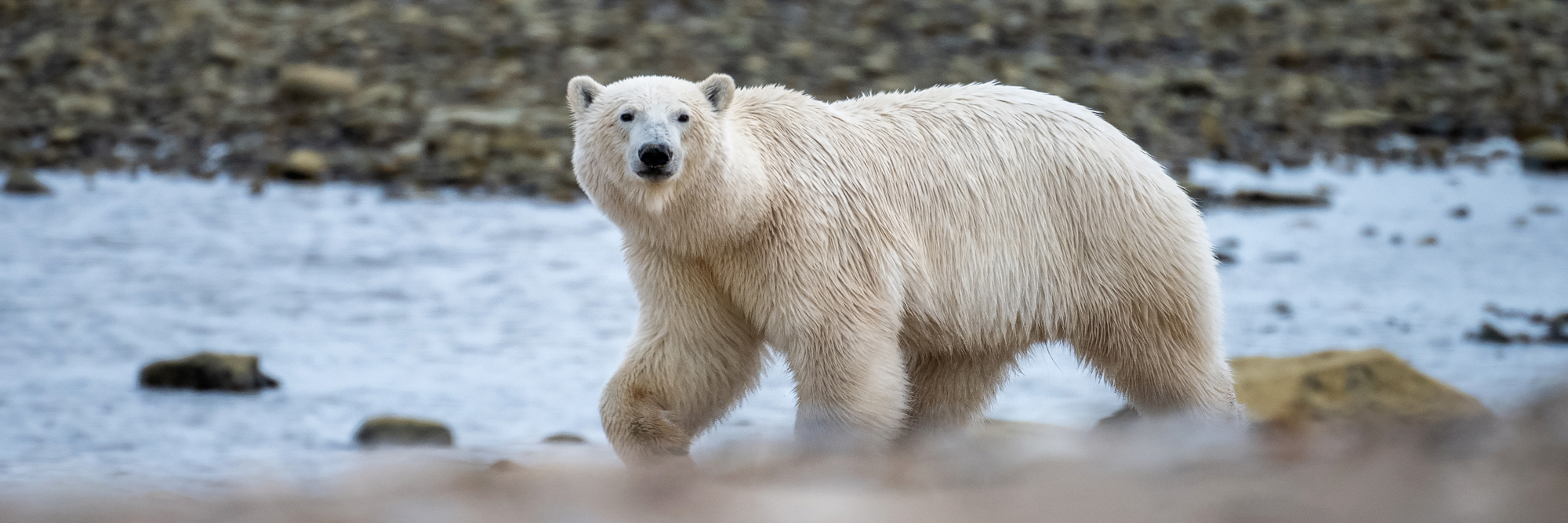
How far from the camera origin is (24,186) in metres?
11.7

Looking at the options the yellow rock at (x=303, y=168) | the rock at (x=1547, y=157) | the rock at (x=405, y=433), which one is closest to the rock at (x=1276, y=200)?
the rock at (x=1547, y=157)

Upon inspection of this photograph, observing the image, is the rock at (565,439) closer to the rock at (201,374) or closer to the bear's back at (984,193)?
the rock at (201,374)

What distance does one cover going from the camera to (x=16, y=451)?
5902mm

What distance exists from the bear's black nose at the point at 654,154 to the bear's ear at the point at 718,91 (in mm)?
320

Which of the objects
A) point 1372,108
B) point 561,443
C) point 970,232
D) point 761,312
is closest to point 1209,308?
point 970,232

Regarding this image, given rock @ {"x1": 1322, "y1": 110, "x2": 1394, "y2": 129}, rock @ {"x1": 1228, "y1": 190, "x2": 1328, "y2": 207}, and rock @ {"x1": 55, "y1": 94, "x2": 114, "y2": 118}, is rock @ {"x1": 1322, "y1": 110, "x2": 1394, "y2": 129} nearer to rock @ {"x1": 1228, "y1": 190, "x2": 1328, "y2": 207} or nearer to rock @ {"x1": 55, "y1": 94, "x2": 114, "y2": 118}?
rock @ {"x1": 1228, "y1": 190, "x2": 1328, "y2": 207}

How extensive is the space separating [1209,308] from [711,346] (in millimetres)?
1553

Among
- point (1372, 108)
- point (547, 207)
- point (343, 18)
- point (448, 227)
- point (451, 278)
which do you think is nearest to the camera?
point (451, 278)

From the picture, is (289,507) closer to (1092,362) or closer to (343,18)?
(1092,362)

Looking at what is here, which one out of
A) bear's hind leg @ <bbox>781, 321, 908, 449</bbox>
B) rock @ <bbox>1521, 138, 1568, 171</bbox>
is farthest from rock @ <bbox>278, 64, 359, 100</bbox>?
bear's hind leg @ <bbox>781, 321, 908, 449</bbox>

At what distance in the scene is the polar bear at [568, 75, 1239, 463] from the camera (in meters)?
3.98

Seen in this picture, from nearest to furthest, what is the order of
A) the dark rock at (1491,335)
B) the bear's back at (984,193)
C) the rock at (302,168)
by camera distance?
1. the bear's back at (984,193)
2. the dark rock at (1491,335)
3. the rock at (302,168)

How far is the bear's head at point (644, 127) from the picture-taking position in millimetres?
3818

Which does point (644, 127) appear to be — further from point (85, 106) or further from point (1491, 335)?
point (85, 106)
